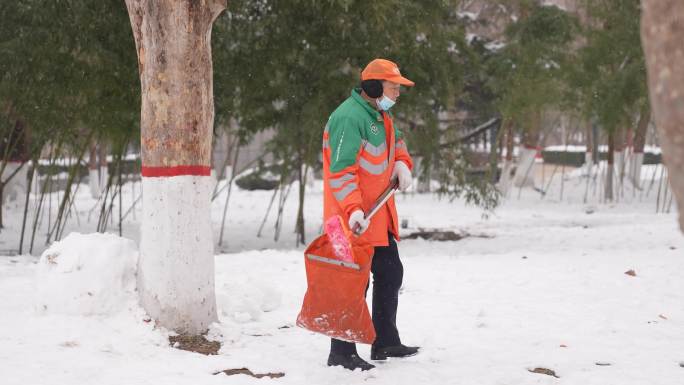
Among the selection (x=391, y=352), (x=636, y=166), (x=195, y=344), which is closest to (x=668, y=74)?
(x=391, y=352)

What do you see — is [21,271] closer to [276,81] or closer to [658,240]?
[276,81]

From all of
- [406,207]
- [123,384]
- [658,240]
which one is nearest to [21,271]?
[123,384]

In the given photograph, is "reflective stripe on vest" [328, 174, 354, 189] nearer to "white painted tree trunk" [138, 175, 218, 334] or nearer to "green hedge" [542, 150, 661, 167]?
"white painted tree trunk" [138, 175, 218, 334]

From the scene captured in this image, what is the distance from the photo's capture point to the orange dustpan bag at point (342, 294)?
435 cm

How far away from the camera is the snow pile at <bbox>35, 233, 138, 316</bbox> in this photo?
5.13 m

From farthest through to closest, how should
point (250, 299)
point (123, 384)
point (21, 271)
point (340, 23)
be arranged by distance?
point (340, 23)
point (21, 271)
point (250, 299)
point (123, 384)

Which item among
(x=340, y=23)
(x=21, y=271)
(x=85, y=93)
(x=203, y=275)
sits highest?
(x=340, y=23)

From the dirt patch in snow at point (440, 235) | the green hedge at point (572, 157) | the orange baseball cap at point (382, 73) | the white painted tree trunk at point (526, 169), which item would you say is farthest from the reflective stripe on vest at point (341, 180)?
the green hedge at point (572, 157)

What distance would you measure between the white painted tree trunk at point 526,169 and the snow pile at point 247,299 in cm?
1744

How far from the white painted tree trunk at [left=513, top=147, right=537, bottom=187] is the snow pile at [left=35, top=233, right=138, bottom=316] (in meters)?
18.6

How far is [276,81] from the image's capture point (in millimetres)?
11469

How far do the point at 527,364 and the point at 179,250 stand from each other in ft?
7.05

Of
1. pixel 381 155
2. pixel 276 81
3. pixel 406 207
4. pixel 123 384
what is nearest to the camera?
pixel 123 384

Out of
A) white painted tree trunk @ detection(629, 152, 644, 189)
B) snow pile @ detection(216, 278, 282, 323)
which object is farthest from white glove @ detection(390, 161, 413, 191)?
white painted tree trunk @ detection(629, 152, 644, 189)
